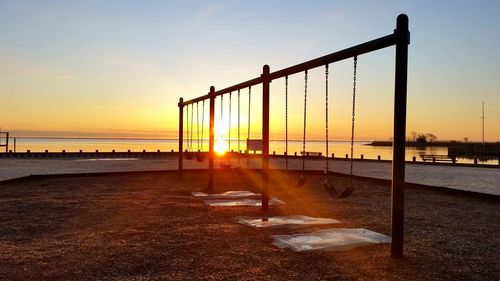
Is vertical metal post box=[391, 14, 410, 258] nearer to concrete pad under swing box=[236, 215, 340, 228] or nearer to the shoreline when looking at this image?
concrete pad under swing box=[236, 215, 340, 228]

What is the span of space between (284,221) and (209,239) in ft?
6.41

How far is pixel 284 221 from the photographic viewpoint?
8.54 meters

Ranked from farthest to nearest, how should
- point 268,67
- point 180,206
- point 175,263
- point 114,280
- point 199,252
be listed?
point 180,206 < point 268,67 < point 199,252 < point 175,263 < point 114,280

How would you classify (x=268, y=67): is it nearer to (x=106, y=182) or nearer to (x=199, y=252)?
(x=199, y=252)

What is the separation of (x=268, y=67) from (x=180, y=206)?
3.94 metres

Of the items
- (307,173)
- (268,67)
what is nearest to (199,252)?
(268,67)

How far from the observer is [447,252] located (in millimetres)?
6410

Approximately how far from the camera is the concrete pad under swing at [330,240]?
258 inches

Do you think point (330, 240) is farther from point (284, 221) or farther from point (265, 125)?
point (265, 125)

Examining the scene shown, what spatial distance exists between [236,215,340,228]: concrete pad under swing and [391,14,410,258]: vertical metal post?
7.69 ft

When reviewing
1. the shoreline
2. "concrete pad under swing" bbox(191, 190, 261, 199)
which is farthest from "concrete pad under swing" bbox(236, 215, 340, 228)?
the shoreline

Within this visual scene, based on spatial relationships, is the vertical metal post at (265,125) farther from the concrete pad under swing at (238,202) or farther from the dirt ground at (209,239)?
the concrete pad under swing at (238,202)

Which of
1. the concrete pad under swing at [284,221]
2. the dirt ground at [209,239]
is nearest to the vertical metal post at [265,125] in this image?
the dirt ground at [209,239]

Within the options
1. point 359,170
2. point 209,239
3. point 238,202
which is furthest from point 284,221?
point 359,170
